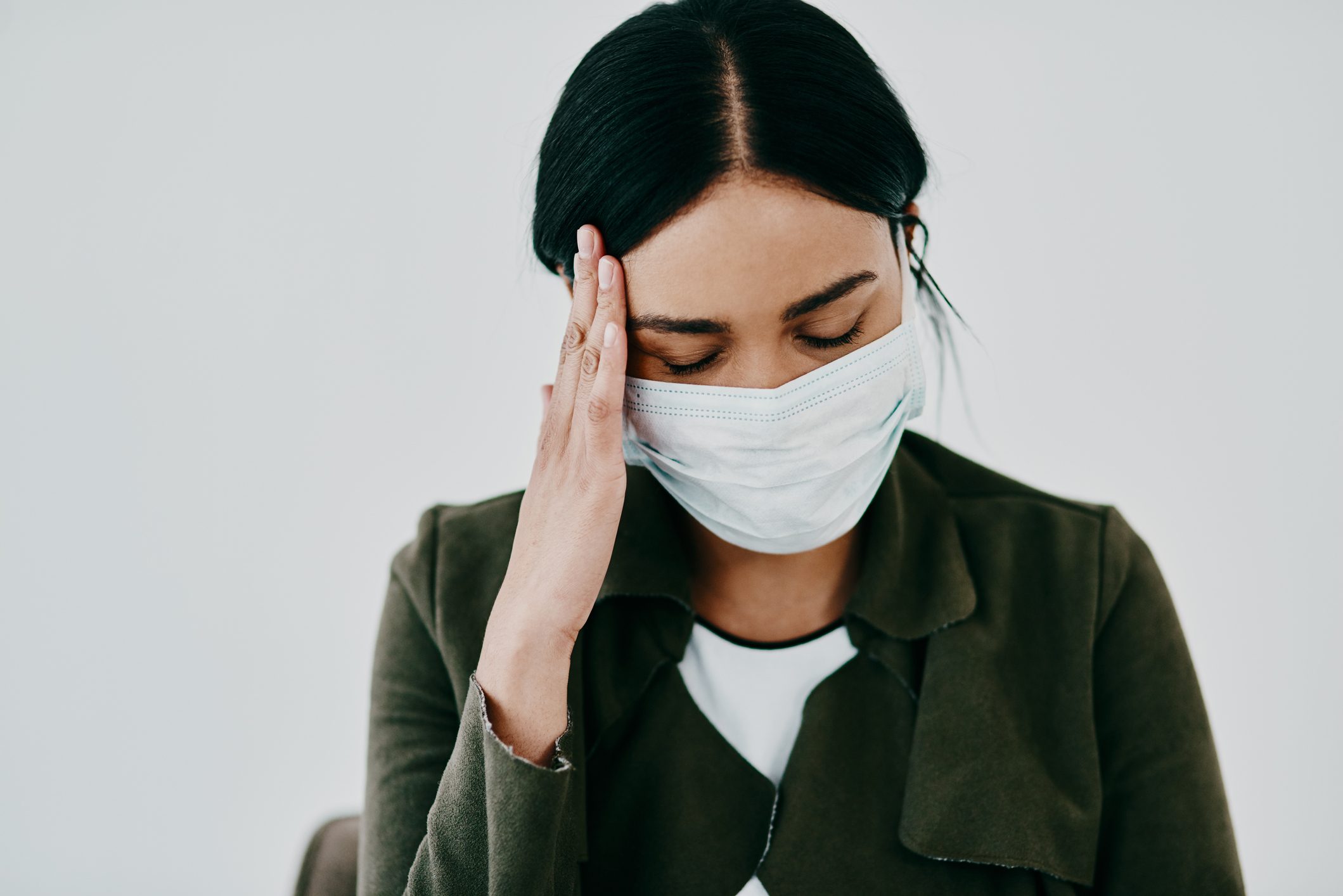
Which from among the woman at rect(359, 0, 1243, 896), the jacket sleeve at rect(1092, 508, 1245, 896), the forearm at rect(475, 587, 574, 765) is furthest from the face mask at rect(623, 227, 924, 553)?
the jacket sleeve at rect(1092, 508, 1245, 896)

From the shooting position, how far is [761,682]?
1.33 metres

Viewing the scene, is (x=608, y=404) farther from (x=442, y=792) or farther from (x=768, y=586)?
(x=442, y=792)

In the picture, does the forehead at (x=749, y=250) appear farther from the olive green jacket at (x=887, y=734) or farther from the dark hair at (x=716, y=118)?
the olive green jacket at (x=887, y=734)

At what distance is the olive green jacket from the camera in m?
1.25

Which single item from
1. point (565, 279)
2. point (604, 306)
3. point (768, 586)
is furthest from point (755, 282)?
point (768, 586)

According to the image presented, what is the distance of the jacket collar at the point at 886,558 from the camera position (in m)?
1.33

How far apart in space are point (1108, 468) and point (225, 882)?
86.6 inches

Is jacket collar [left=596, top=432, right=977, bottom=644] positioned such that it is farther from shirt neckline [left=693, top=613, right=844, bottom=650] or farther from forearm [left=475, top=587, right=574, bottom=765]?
forearm [left=475, top=587, right=574, bottom=765]

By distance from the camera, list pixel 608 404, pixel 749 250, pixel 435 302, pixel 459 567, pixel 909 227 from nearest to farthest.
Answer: pixel 749 250, pixel 608 404, pixel 909 227, pixel 459 567, pixel 435 302

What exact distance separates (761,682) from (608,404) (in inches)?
17.1

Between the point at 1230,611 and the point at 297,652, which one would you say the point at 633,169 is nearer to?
the point at 297,652

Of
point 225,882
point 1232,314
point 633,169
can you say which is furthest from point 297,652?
point 1232,314

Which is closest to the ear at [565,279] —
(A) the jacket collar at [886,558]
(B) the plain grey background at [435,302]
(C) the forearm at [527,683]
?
(A) the jacket collar at [886,558]

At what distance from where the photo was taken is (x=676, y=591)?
133 cm
